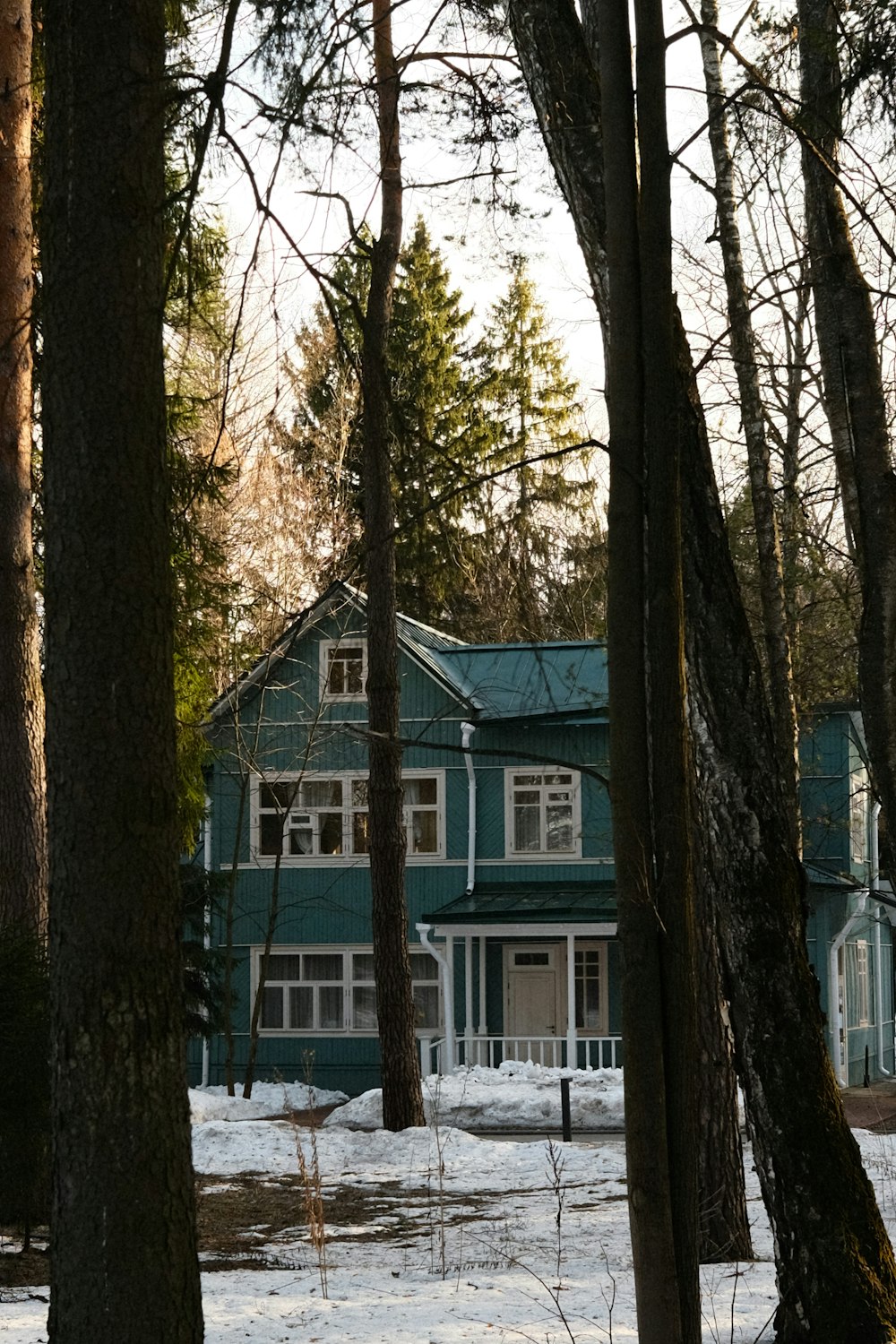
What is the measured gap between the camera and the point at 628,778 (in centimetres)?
385

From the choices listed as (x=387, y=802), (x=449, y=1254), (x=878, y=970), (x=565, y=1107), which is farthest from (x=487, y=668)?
(x=449, y=1254)

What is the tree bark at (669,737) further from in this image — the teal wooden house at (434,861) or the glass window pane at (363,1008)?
the glass window pane at (363,1008)

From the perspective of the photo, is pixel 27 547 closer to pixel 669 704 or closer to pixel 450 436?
pixel 669 704

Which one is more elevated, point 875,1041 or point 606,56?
point 606,56

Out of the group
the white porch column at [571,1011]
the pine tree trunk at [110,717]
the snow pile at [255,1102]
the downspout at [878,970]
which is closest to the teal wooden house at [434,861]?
the snow pile at [255,1102]

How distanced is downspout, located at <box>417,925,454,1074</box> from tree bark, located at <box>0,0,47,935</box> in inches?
551

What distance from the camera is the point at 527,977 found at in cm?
2602

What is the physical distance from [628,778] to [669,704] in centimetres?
22

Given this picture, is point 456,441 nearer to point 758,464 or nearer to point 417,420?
point 417,420

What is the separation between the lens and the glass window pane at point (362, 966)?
2620 centimetres

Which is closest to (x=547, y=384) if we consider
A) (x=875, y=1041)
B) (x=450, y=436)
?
(x=450, y=436)

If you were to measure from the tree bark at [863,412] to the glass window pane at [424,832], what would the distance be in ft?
61.8

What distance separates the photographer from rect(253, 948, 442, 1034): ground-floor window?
1021 inches

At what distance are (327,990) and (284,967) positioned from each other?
913 mm
